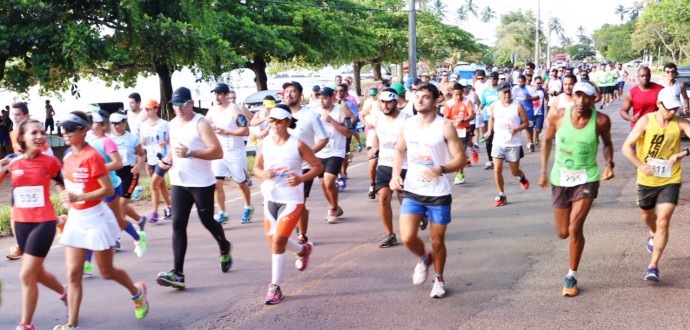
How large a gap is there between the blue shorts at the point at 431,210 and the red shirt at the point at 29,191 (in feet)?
9.14

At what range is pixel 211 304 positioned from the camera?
19.9ft

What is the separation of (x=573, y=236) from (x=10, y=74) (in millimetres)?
16370

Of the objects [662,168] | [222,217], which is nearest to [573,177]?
[662,168]

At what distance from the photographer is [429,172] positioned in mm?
5781

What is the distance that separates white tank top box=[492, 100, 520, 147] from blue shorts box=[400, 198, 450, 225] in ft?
15.3

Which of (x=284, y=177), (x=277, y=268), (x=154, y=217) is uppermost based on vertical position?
(x=284, y=177)

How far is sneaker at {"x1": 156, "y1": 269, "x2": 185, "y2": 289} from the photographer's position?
20.6ft

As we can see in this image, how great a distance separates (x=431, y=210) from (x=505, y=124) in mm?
4911

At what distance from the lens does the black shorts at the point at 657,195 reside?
244 inches

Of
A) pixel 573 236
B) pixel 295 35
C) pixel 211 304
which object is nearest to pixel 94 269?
pixel 211 304

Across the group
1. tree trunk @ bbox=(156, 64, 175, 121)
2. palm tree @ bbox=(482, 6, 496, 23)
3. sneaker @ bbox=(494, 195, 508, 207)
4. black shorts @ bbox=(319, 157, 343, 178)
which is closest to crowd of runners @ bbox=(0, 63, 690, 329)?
black shorts @ bbox=(319, 157, 343, 178)

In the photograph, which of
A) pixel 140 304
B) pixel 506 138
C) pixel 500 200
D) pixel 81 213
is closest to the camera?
pixel 81 213

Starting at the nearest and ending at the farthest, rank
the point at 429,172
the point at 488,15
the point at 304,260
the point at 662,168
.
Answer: the point at 429,172 → the point at 662,168 → the point at 304,260 → the point at 488,15

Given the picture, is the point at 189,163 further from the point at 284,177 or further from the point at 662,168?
the point at 662,168
